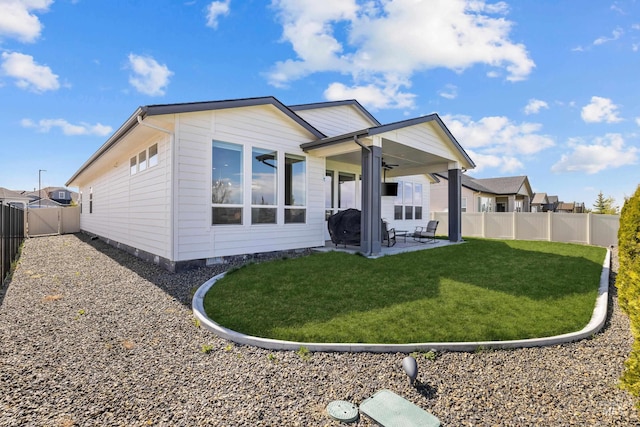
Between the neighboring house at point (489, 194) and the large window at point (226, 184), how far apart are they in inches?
700

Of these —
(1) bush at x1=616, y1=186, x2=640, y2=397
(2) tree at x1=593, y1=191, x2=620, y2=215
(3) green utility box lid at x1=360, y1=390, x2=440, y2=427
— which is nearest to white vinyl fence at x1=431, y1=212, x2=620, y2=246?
(1) bush at x1=616, y1=186, x2=640, y2=397

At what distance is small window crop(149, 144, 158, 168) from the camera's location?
7.64 metres

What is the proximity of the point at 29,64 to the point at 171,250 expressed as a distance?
36.4ft

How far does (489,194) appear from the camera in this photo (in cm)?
2639

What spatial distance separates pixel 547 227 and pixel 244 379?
53.8 feet

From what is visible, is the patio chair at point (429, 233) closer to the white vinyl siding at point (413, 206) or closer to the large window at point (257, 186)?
the white vinyl siding at point (413, 206)

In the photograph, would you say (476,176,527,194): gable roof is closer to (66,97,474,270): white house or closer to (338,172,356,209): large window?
(66,97,474,270): white house

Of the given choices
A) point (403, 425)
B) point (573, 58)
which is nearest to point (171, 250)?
point (403, 425)

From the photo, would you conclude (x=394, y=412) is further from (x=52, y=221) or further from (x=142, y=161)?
(x=52, y=221)

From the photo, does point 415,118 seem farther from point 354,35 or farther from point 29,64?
point 29,64

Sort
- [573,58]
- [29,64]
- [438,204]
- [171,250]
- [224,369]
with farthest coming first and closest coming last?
1. [438,204]
2. [29,64]
3. [573,58]
4. [171,250]
5. [224,369]

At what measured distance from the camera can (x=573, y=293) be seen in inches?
213

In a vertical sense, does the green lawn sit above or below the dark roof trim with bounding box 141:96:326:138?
below

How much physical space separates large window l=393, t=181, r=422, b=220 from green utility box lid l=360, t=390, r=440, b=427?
11865 millimetres
